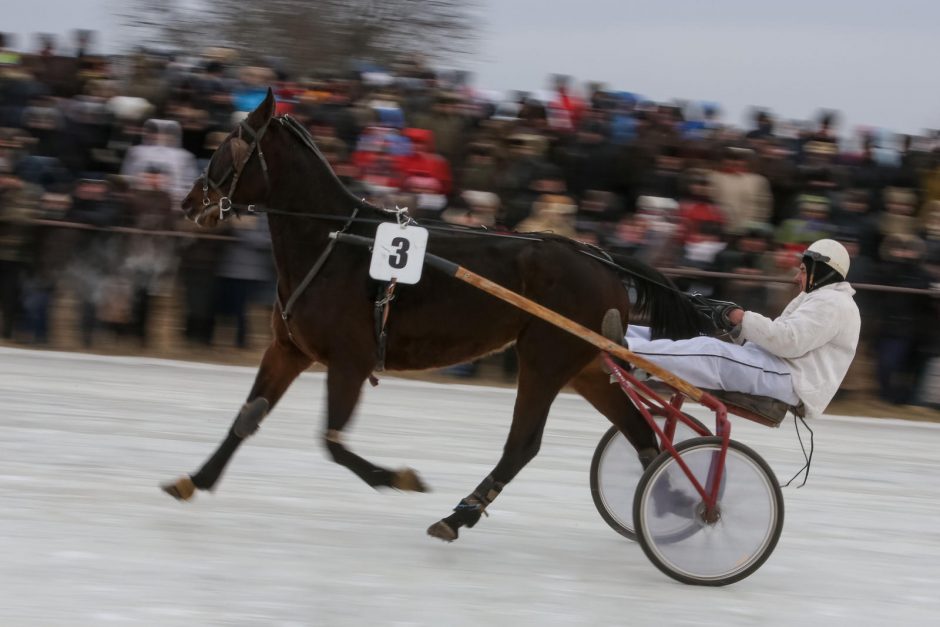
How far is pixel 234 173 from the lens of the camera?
227 inches

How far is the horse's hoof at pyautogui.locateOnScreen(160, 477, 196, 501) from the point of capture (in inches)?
229

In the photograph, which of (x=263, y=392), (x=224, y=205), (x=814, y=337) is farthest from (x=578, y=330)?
(x=224, y=205)

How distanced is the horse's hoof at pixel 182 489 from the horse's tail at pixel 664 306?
6.97ft

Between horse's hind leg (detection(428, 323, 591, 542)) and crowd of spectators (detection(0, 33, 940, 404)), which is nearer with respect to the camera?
horse's hind leg (detection(428, 323, 591, 542))

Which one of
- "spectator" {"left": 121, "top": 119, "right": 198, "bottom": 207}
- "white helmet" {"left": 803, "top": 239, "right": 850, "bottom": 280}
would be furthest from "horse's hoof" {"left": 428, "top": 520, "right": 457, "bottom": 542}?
"spectator" {"left": 121, "top": 119, "right": 198, "bottom": 207}

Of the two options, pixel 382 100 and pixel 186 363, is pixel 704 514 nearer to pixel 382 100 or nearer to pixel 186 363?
pixel 186 363

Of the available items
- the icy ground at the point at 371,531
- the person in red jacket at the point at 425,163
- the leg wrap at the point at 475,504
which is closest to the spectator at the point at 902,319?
the icy ground at the point at 371,531

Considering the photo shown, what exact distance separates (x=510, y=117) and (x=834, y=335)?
6401mm

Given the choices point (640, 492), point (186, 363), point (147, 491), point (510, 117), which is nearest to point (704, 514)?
point (640, 492)

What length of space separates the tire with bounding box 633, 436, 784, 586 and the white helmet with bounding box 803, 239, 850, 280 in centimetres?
80

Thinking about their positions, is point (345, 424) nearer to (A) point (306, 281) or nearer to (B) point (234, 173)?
(A) point (306, 281)

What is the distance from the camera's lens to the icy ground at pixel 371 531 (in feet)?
15.3

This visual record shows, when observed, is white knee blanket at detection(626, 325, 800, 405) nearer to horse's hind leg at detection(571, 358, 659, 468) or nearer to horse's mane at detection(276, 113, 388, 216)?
horse's hind leg at detection(571, 358, 659, 468)

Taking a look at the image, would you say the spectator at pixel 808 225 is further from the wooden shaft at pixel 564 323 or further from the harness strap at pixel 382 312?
the harness strap at pixel 382 312
